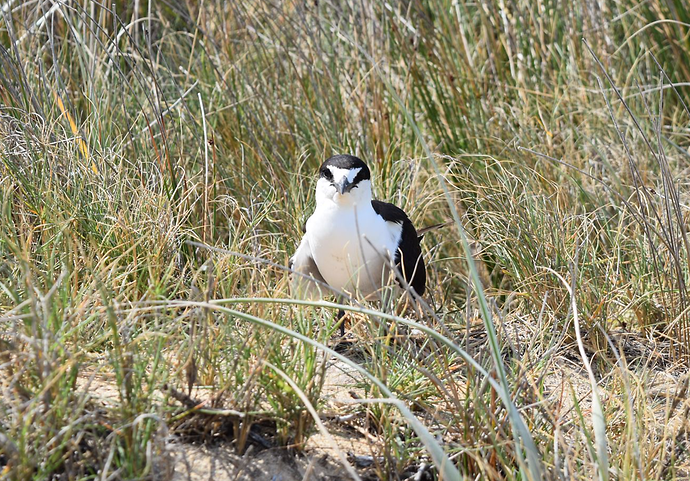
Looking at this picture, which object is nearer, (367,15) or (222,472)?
(222,472)

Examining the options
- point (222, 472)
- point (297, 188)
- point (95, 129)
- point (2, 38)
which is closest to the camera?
point (222, 472)

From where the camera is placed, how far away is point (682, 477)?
234 cm

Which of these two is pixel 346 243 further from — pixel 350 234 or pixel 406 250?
pixel 406 250

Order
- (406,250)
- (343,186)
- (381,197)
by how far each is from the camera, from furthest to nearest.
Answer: (381,197) < (406,250) < (343,186)

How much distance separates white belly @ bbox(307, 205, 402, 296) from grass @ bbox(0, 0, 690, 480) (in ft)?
0.52

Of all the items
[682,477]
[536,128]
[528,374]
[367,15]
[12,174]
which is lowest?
[682,477]

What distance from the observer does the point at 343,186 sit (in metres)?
3.03

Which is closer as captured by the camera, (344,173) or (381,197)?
(344,173)

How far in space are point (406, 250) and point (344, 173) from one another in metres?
0.46

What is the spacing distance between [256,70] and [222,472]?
9.24 feet

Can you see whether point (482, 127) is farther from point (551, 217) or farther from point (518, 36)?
point (551, 217)

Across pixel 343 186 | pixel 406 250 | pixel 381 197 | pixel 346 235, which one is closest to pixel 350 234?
pixel 346 235

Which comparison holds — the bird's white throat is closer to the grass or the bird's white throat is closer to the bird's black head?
the bird's black head

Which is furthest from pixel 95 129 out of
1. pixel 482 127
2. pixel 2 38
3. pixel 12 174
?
pixel 482 127
